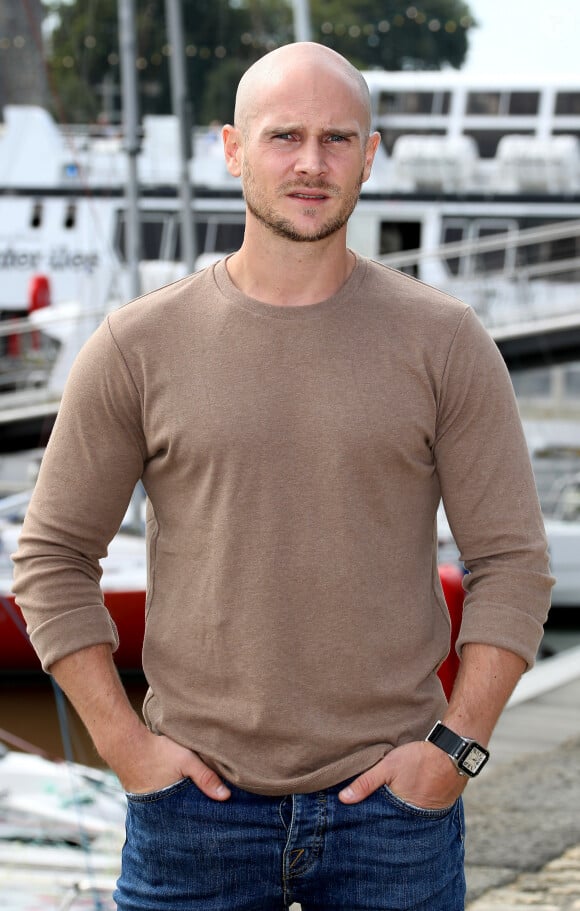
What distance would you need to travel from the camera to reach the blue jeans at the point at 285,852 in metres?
1.83

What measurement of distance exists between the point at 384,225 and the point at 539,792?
64.2ft

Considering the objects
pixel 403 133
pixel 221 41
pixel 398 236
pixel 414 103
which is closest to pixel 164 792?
pixel 398 236

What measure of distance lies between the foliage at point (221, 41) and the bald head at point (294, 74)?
35.7 m

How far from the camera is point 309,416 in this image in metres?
1.82

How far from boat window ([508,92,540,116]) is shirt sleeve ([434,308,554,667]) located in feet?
84.0

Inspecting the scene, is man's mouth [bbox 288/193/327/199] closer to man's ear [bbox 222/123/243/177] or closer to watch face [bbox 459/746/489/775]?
man's ear [bbox 222/123/243/177]

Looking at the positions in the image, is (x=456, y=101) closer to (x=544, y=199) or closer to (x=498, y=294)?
(x=544, y=199)

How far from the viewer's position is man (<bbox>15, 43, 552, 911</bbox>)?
182 centimetres

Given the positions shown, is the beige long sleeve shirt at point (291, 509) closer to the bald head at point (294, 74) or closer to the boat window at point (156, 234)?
the bald head at point (294, 74)

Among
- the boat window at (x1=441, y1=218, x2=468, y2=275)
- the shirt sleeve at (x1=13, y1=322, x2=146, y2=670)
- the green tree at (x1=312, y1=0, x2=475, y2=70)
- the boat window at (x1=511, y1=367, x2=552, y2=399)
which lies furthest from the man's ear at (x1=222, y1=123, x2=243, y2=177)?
the green tree at (x1=312, y1=0, x2=475, y2=70)

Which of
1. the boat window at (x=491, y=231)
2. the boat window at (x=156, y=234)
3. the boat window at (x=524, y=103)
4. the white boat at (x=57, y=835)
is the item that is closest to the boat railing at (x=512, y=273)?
the boat window at (x=491, y=231)

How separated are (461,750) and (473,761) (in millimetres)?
23

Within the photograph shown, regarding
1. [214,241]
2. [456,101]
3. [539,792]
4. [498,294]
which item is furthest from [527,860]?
[456,101]

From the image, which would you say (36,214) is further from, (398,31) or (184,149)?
(398,31)
